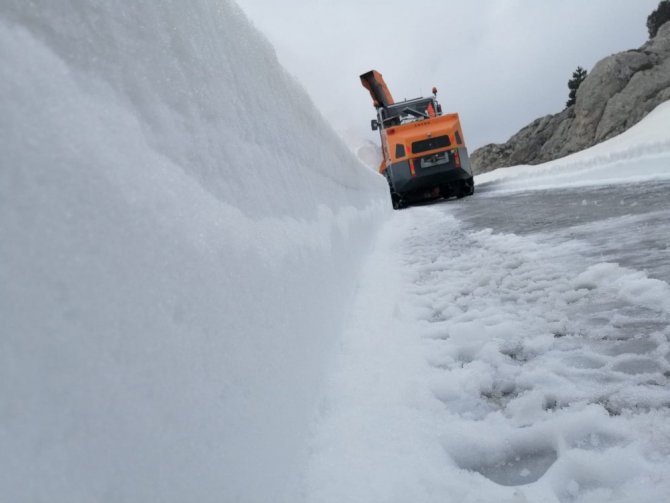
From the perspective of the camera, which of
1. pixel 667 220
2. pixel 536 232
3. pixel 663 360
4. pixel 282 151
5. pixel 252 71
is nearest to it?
pixel 663 360

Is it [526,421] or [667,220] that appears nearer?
[526,421]

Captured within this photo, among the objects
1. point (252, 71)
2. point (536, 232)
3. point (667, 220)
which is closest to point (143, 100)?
point (252, 71)

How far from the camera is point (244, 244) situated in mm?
1214

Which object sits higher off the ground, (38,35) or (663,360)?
(38,35)

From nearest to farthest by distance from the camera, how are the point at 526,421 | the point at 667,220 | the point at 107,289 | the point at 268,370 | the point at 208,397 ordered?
the point at 107,289
the point at 208,397
the point at 268,370
the point at 526,421
the point at 667,220

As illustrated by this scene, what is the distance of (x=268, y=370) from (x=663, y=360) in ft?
4.06

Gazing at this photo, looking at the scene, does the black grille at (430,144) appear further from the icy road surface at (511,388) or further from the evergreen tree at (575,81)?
the evergreen tree at (575,81)

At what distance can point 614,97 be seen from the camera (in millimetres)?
28547

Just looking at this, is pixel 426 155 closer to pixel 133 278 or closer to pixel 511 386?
pixel 511 386

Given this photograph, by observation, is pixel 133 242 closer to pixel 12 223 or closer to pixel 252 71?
pixel 12 223

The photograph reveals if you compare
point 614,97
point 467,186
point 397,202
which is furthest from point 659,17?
point 397,202

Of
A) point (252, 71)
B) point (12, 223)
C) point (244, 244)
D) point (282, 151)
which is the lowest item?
point (244, 244)

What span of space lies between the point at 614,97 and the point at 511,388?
3253cm

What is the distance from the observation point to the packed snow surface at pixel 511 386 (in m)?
1.12
